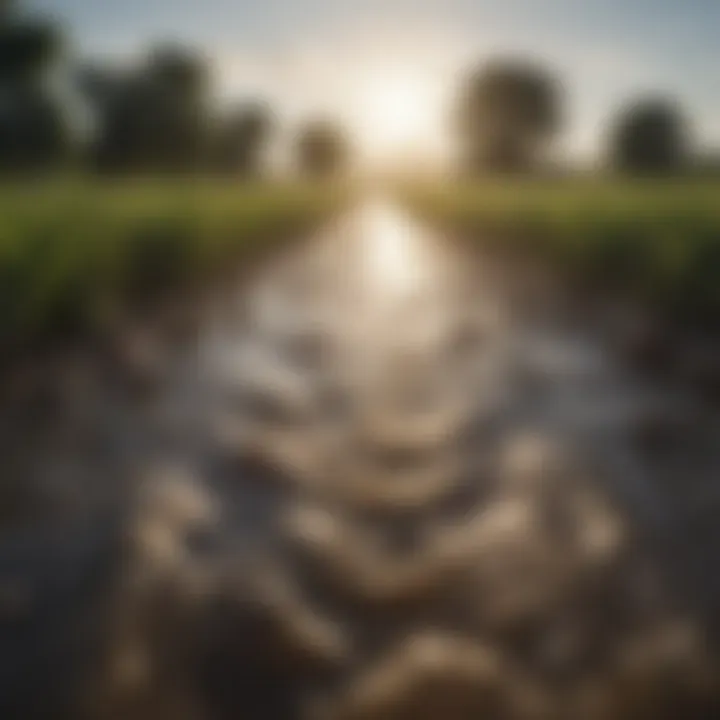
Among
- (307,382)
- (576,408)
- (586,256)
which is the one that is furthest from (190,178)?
(576,408)

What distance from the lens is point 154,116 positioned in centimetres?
463

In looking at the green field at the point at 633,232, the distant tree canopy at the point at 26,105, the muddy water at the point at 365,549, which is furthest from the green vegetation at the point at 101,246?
the green field at the point at 633,232

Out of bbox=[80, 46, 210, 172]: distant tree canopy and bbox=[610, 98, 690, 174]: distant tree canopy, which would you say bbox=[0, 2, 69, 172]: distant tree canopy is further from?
bbox=[610, 98, 690, 174]: distant tree canopy

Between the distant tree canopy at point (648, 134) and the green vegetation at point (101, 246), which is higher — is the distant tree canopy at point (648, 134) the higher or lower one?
the higher one

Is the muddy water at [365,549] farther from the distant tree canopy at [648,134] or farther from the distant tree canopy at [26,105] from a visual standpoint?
the distant tree canopy at [26,105]

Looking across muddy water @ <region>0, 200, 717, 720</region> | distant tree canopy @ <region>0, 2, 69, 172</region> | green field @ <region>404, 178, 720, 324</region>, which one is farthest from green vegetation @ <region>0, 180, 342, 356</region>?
green field @ <region>404, 178, 720, 324</region>

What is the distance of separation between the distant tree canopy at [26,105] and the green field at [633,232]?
7.61ft

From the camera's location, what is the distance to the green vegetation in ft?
14.4

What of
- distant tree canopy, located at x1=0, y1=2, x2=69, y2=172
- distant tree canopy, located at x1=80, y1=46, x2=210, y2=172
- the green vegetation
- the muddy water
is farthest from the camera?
distant tree canopy, located at x1=0, y1=2, x2=69, y2=172

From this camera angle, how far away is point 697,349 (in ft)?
14.3

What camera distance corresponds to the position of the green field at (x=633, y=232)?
3.95 m

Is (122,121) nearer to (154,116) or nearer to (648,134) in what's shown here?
(154,116)

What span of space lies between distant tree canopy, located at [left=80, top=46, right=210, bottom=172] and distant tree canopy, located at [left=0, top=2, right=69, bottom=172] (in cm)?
103

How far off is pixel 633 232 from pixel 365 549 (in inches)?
129
